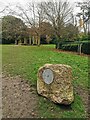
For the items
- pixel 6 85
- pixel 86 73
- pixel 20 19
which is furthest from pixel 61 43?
pixel 6 85

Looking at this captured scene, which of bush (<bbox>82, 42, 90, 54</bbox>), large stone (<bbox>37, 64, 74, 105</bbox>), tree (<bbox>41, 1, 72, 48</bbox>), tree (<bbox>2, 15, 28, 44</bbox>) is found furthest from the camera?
tree (<bbox>2, 15, 28, 44</bbox>)

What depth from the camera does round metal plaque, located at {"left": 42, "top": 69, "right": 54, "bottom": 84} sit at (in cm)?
491

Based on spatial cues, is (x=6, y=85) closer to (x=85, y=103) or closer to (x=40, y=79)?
(x=40, y=79)

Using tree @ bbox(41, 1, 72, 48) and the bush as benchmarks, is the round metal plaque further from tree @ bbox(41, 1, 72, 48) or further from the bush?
tree @ bbox(41, 1, 72, 48)

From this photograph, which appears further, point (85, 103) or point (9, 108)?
point (85, 103)

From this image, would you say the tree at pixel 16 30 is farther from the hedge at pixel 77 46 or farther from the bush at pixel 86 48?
the bush at pixel 86 48

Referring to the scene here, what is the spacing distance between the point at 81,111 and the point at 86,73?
2.94 m

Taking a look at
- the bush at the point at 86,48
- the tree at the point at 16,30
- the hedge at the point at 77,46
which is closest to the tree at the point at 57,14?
the hedge at the point at 77,46

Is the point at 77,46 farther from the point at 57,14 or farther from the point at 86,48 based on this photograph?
the point at 57,14

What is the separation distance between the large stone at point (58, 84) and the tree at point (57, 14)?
20077 mm

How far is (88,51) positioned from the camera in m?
Result: 17.2

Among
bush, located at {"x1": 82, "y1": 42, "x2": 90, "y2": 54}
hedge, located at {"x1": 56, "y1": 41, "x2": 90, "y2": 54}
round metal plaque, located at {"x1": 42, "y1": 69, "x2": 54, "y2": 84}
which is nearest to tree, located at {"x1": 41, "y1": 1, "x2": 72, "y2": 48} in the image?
hedge, located at {"x1": 56, "y1": 41, "x2": 90, "y2": 54}

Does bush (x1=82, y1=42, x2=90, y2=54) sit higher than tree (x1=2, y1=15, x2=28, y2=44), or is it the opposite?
tree (x1=2, y1=15, x2=28, y2=44)

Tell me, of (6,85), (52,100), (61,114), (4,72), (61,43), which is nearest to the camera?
(61,114)
